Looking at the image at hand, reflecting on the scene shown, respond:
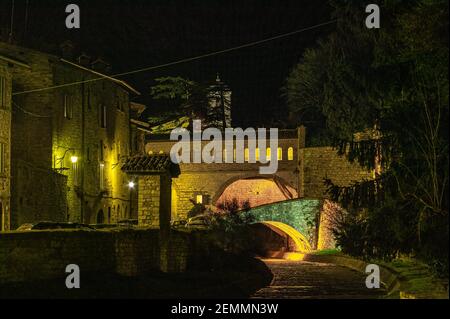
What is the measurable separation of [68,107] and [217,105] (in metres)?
28.1

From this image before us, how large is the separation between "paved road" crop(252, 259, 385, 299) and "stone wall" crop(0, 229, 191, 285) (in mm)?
3305

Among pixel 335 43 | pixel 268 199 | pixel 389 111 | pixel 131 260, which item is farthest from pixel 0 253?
pixel 268 199

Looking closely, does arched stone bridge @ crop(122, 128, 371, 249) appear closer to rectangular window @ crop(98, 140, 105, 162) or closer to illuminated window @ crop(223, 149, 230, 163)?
illuminated window @ crop(223, 149, 230, 163)

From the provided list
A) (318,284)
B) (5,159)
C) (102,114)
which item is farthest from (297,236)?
(5,159)

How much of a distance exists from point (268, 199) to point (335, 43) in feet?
48.4

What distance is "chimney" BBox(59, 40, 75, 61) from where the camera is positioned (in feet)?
151

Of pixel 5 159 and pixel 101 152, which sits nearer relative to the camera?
pixel 5 159

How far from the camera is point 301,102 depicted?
6631cm

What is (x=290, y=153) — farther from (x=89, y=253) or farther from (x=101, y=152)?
(x=89, y=253)

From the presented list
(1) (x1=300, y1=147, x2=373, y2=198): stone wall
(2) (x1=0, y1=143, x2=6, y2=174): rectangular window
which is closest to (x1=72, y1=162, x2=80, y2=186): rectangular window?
(2) (x1=0, y1=143, x2=6, y2=174): rectangular window

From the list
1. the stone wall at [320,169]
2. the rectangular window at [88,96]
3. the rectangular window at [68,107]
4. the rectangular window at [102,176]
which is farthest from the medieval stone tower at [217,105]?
the rectangular window at [68,107]

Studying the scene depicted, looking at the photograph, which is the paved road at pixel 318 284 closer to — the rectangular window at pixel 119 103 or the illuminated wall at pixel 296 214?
the illuminated wall at pixel 296 214

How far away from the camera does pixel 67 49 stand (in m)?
46.4
